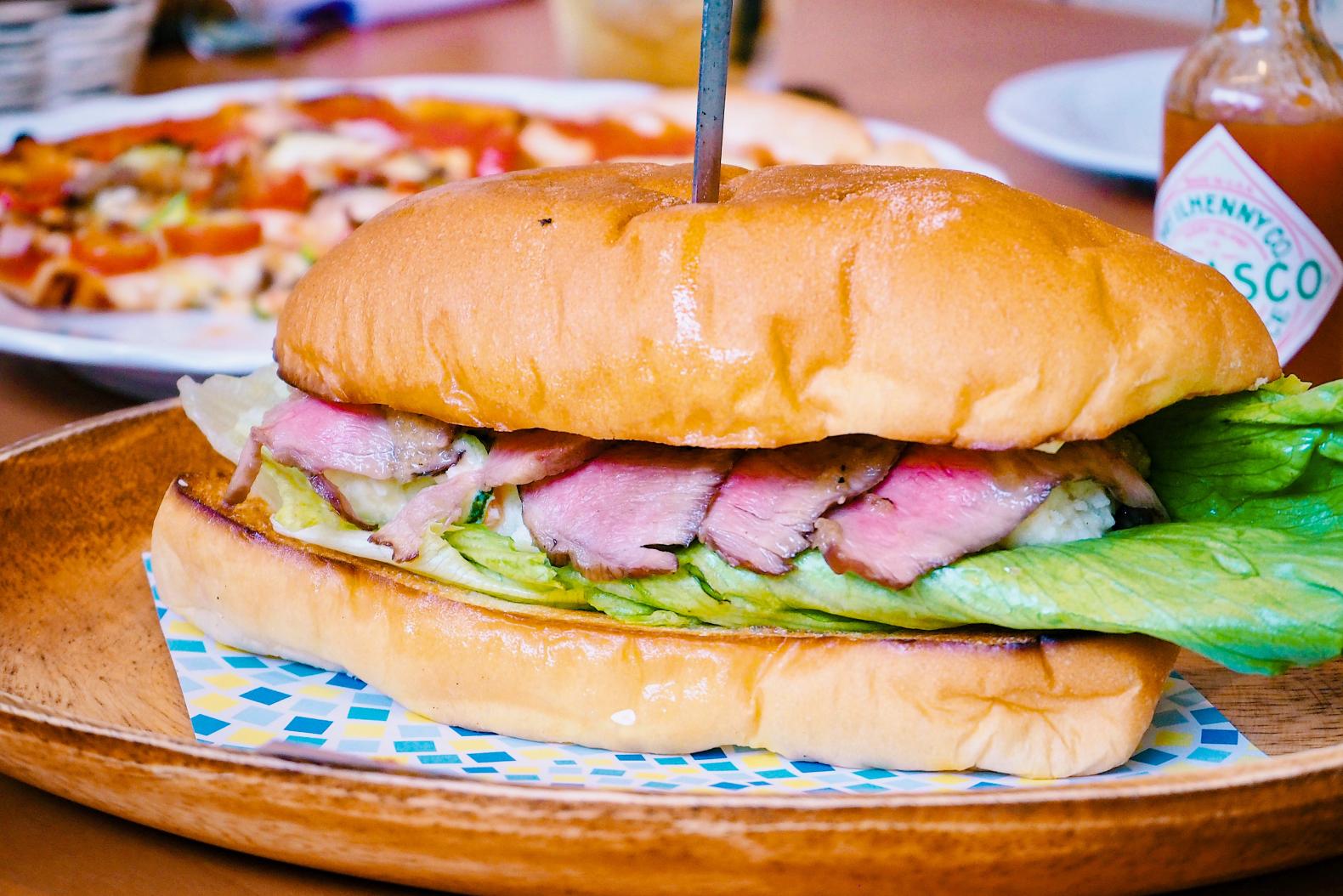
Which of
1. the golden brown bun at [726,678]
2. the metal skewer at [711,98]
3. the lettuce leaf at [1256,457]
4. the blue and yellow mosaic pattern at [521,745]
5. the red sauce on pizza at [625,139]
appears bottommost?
the blue and yellow mosaic pattern at [521,745]

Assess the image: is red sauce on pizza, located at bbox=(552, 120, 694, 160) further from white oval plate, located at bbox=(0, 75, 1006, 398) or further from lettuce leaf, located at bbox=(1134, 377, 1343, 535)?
lettuce leaf, located at bbox=(1134, 377, 1343, 535)

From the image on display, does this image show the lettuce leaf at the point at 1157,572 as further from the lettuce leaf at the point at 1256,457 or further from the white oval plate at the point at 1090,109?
the white oval plate at the point at 1090,109

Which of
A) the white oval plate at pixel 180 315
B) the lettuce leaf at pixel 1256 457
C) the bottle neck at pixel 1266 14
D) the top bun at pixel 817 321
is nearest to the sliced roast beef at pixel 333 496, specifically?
the top bun at pixel 817 321

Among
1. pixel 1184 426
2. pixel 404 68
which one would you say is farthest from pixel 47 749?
pixel 404 68

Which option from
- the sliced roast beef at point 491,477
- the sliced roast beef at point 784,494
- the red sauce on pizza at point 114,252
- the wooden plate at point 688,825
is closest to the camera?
the wooden plate at point 688,825

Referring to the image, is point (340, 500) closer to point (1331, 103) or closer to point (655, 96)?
point (1331, 103)

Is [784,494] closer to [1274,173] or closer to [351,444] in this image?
[351,444]

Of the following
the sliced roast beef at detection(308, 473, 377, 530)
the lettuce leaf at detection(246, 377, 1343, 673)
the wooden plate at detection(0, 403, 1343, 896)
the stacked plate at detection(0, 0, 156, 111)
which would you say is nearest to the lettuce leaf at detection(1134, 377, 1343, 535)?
the lettuce leaf at detection(246, 377, 1343, 673)
